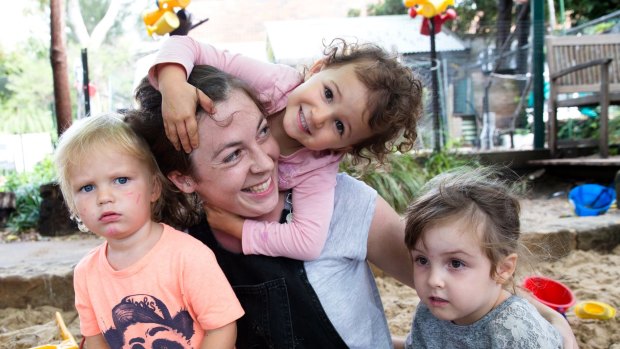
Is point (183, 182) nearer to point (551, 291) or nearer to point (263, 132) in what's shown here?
point (263, 132)

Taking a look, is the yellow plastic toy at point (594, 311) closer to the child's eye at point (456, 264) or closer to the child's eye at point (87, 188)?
the child's eye at point (456, 264)

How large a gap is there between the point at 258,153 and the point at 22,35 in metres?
14.4

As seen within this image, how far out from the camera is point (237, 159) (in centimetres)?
132

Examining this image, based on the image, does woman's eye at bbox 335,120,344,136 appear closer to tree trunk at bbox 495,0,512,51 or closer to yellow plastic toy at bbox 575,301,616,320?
yellow plastic toy at bbox 575,301,616,320

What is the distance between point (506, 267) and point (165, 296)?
92cm

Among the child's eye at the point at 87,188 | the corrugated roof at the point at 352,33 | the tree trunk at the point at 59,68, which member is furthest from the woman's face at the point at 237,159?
the corrugated roof at the point at 352,33

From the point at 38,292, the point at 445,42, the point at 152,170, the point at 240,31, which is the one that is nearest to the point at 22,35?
the point at 240,31

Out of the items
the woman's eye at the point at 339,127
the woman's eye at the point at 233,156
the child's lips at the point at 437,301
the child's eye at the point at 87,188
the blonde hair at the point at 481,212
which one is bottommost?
the child's lips at the point at 437,301

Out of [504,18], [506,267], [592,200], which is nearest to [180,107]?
[506,267]

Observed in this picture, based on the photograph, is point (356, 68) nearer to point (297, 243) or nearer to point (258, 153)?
point (258, 153)

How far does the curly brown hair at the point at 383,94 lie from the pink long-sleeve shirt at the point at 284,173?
6.0 inches

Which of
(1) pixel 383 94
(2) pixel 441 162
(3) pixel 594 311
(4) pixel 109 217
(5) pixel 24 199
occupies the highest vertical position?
Result: (1) pixel 383 94

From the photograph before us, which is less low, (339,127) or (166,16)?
(166,16)

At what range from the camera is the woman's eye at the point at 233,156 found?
1313 millimetres
